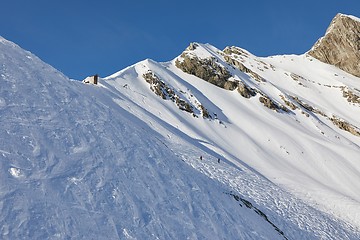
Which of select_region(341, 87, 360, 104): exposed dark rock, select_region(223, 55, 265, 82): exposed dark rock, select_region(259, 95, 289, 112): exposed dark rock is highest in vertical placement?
select_region(341, 87, 360, 104): exposed dark rock

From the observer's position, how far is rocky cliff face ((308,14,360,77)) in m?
102

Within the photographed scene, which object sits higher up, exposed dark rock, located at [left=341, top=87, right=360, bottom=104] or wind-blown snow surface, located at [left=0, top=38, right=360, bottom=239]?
exposed dark rock, located at [left=341, top=87, right=360, bottom=104]

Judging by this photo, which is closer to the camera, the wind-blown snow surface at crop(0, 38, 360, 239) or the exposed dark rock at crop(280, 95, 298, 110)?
the wind-blown snow surface at crop(0, 38, 360, 239)

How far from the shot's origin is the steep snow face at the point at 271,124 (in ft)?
106

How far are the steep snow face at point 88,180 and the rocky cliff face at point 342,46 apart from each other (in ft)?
301

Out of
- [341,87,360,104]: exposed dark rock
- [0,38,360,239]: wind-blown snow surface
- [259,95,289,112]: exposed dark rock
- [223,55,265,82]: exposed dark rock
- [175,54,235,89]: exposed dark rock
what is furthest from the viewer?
[341,87,360,104]: exposed dark rock

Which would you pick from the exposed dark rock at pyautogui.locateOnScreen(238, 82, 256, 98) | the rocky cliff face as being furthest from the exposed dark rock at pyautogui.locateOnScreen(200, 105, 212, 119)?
the rocky cliff face

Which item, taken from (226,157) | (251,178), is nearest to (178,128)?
(226,157)

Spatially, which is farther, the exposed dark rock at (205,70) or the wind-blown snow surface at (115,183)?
the exposed dark rock at (205,70)

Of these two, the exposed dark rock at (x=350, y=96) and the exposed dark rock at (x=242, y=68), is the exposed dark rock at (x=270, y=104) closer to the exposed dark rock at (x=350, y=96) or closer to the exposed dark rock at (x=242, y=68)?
the exposed dark rock at (x=242, y=68)

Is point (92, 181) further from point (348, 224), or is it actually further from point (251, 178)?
point (348, 224)

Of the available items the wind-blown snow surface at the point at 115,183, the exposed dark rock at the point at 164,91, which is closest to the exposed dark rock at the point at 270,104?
the exposed dark rock at the point at 164,91

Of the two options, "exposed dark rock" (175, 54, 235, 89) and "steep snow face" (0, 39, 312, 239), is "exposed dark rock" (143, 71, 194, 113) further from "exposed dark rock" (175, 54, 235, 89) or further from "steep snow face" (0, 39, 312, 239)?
"steep snow face" (0, 39, 312, 239)

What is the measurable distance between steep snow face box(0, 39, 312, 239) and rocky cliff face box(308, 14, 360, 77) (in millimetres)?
91779
